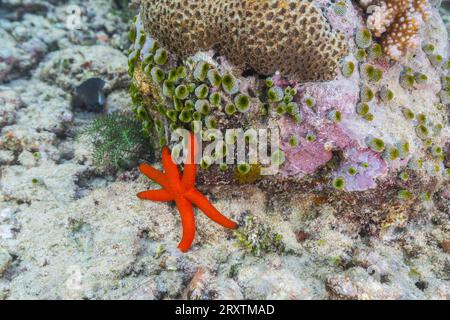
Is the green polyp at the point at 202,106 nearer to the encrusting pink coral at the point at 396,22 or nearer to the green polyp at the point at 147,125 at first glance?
the green polyp at the point at 147,125

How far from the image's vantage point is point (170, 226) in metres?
4.04

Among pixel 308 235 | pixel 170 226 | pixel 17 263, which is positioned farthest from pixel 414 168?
pixel 17 263

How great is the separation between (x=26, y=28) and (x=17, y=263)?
478 centimetres

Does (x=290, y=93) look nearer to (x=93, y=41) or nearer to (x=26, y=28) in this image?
(x=93, y=41)

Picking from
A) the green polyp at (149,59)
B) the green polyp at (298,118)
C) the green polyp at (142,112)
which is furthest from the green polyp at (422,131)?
the green polyp at (142,112)

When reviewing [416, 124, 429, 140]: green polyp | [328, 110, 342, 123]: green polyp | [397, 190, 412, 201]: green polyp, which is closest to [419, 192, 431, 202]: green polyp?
[397, 190, 412, 201]: green polyp

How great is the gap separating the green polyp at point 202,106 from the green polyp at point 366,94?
1.45 metres

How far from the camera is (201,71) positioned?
3.57 metres

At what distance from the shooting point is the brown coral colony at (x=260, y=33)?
3326 mm

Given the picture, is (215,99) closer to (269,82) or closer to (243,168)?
(269,82)

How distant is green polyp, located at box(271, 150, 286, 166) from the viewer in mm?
3645

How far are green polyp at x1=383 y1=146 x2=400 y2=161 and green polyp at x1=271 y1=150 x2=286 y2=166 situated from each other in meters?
0.94

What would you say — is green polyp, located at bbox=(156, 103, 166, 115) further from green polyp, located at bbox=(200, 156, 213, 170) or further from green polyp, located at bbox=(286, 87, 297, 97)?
green polyp, located at bbox=(286, 87, 297, 97)

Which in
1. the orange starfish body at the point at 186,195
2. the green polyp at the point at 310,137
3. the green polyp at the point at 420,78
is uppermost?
the green polyp at the point at 420,78
